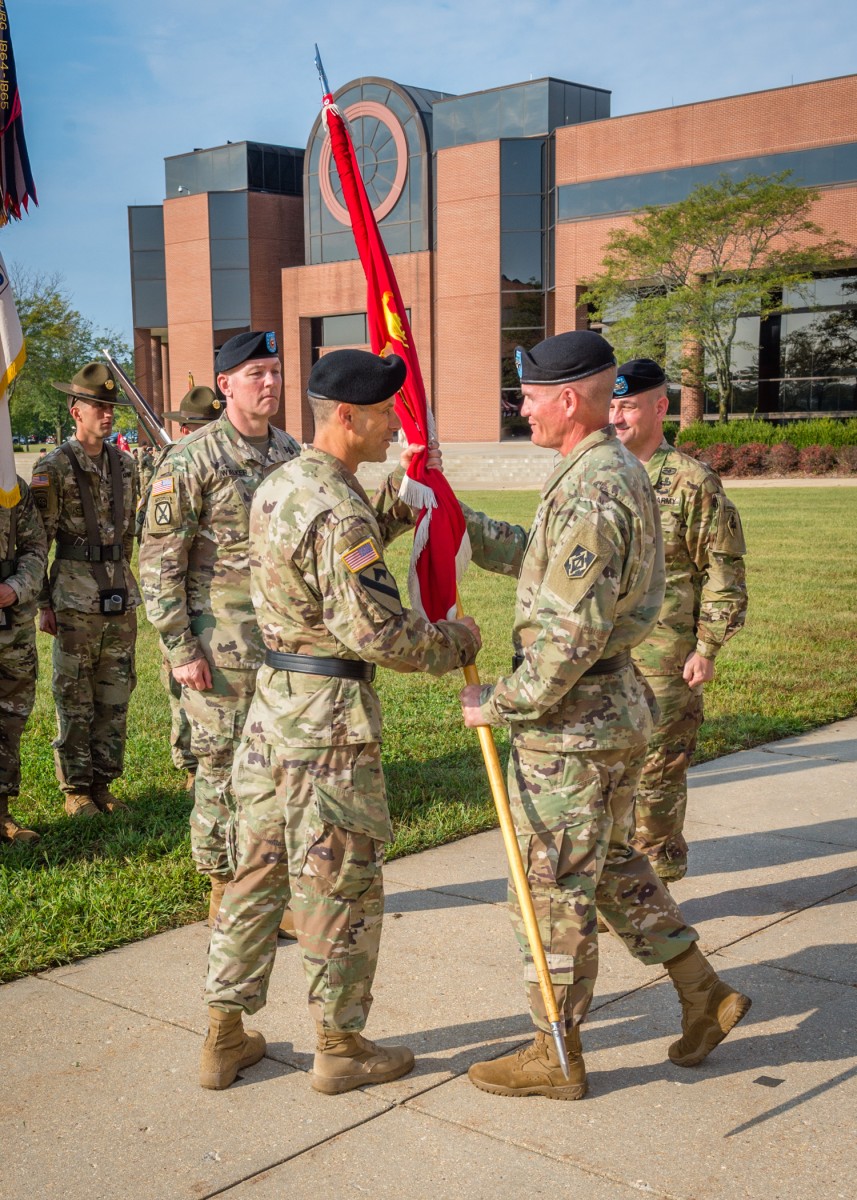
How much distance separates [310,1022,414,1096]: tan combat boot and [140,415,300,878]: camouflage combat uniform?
4.27 ft

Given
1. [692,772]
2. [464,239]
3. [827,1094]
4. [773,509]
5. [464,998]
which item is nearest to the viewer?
[827,1094]

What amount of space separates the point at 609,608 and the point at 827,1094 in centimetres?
165

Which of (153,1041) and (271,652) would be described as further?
(153,1041)

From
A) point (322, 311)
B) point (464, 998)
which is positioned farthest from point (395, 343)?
point (322, 311)

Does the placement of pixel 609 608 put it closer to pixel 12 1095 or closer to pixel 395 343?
pixel 395 343

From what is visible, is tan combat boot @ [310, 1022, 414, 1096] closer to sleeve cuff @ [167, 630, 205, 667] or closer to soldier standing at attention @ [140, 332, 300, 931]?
soldier standing at attention @ [140, 332, 300, 931]

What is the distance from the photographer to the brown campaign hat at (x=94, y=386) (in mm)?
6766

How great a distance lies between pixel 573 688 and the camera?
140 inches

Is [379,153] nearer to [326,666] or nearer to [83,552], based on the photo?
[83,552]

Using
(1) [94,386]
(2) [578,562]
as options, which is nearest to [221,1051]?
(2) [578,562]

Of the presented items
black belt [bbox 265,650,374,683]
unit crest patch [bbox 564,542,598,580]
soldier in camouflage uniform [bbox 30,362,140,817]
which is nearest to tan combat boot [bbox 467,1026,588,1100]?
black belt [bbox 265,650,374,683]

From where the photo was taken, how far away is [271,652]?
367cm

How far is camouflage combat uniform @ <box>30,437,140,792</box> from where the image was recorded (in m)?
6.66

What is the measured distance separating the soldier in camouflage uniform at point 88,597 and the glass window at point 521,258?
4411 cm
